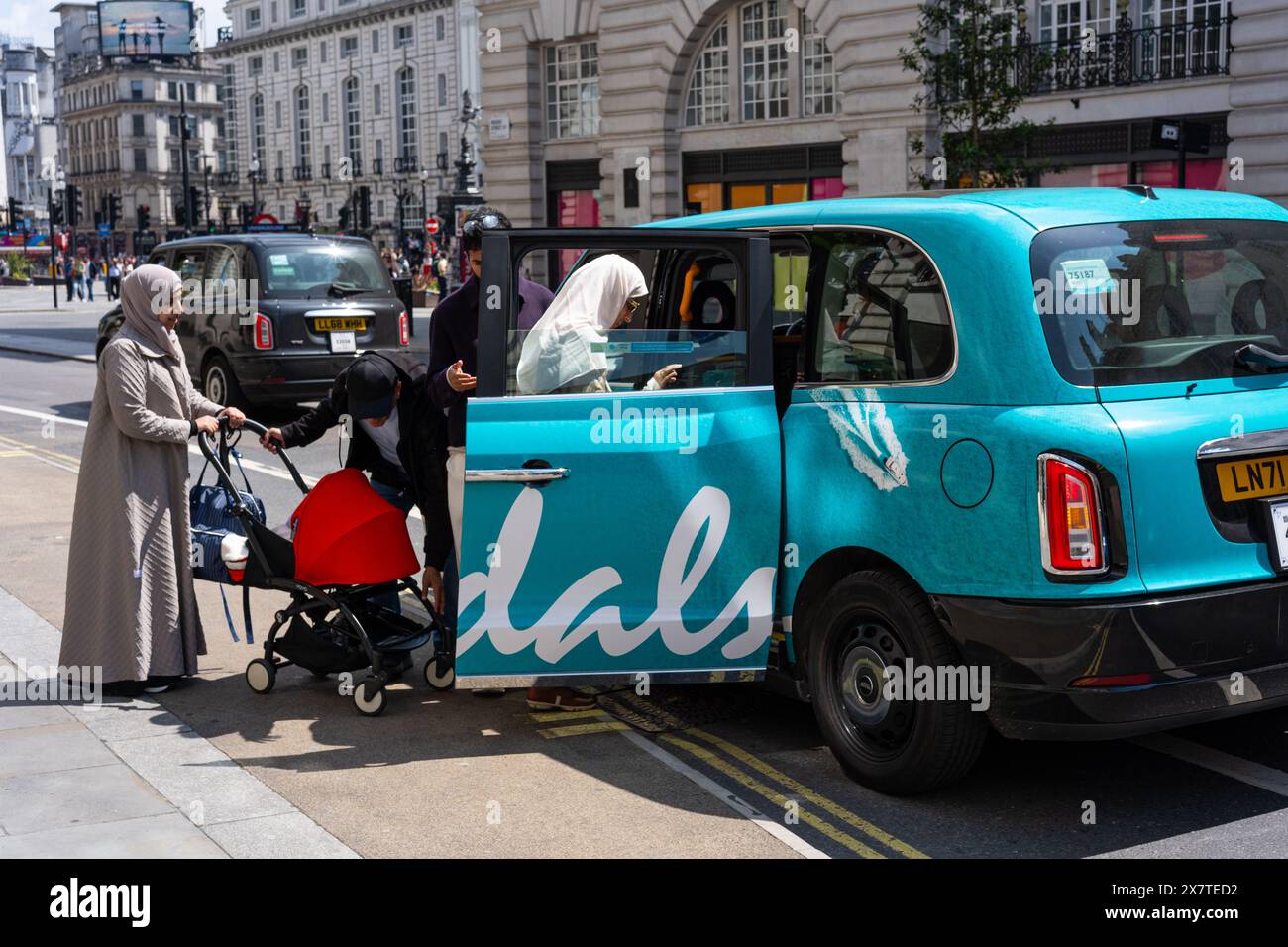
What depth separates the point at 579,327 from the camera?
5344 mm

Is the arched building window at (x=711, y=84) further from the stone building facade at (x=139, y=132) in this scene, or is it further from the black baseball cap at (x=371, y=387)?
the stone building facade at (x=139, y=132)

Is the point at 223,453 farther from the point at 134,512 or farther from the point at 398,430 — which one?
the point at 398,430

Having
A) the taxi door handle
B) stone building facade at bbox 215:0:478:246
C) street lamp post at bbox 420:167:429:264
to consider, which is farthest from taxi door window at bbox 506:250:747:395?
street lamp post at bbox 420:167:429:264

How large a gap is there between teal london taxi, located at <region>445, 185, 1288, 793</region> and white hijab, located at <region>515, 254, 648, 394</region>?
7 centimetres

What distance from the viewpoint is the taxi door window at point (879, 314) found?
15.5 feet

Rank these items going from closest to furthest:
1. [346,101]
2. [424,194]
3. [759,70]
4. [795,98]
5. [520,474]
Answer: [520,474] < [795,98] < [759,70] < [424,194] < [346,101]

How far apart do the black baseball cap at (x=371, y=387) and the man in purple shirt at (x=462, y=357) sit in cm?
17

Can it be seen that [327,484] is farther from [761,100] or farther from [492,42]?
[492,42]

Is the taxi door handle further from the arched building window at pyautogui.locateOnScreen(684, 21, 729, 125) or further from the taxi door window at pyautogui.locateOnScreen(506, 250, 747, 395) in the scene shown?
the arched building window at pyautogui.locateOnScreen(684, 21, 729, 125)

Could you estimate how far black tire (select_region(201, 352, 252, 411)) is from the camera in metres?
15.3

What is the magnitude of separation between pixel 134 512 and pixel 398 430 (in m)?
1.10

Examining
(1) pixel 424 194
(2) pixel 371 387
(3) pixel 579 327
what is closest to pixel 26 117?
(1) pixel 424 194

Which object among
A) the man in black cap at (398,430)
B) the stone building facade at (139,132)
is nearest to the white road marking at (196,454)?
the man in black cap at (398,430)

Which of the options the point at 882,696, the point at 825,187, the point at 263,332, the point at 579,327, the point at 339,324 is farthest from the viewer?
the point at 825,187
